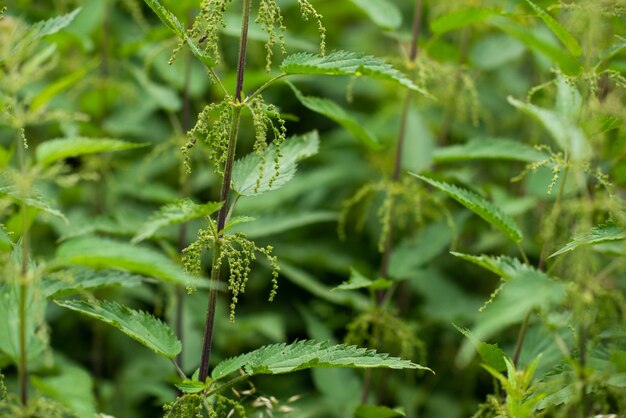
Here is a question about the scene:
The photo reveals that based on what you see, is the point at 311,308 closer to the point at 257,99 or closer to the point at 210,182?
the point at 210,182

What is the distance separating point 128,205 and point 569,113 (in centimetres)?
231

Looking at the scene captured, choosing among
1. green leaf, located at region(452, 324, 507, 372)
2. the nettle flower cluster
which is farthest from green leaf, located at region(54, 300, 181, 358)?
green leaf, located at region(452, 324, 507, 372)

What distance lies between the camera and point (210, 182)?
11.4ft

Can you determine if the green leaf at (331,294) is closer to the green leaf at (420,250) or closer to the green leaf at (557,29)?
the green leaf at (420,250)

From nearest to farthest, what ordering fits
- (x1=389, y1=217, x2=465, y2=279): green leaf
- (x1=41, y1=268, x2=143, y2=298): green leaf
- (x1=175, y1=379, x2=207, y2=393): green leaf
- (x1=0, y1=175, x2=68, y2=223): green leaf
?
(x1=0, y1=175, x2=68, y2=223): green leaf → (x1=175, y1=379, x2=207, y2=393): green leaf → (x1=41, y1=268, x2=143, y2=298): green leaf → (x1=389, y1=217, x2=465, y2=279): green leaf

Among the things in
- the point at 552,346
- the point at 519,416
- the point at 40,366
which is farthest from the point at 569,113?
the point at 40,366

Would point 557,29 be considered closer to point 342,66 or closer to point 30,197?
point 342,66

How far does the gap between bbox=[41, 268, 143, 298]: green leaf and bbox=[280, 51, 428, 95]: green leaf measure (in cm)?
77

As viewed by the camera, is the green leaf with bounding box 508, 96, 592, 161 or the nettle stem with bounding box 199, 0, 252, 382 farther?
the green leaf with bounding box 508, 96, 592, 161

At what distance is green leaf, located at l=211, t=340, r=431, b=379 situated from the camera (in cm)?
173

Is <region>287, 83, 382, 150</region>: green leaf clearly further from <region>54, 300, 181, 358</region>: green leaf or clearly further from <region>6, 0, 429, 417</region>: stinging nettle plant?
<region>54, 300, 181, 358</region>: green leaf

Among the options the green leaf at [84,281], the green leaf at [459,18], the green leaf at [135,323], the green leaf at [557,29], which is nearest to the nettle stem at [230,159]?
the green leaf at [135,323]

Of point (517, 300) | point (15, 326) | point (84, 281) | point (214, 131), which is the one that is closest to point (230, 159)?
point (214, 131)

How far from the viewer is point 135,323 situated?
1.87m
